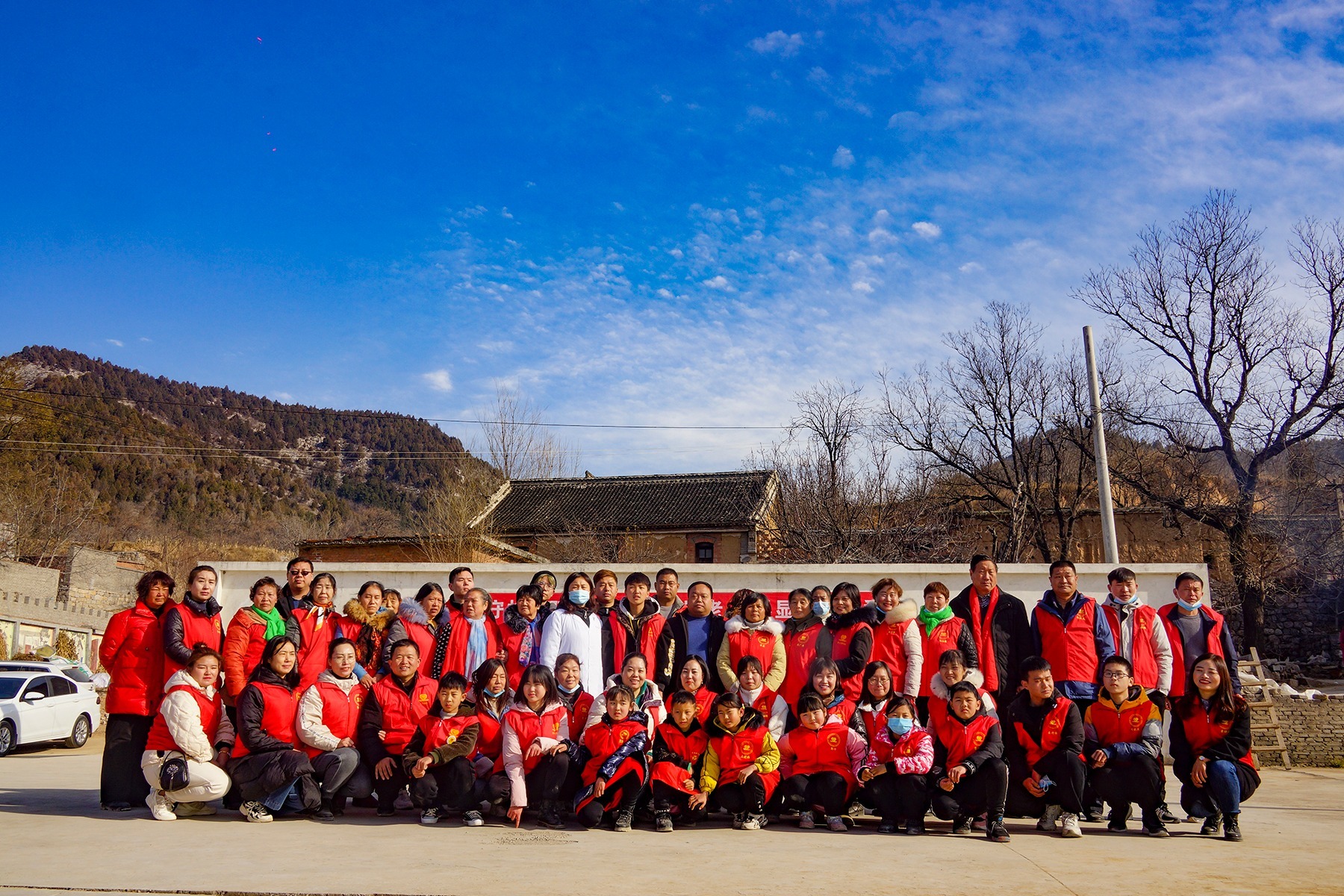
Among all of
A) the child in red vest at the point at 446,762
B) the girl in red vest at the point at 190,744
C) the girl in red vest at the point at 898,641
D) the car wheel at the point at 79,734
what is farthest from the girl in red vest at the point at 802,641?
the car wheel at the point at 79,734

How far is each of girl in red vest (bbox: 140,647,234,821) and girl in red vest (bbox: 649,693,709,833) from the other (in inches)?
114

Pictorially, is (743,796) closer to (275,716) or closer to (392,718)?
(392,718)

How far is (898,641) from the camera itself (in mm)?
6992

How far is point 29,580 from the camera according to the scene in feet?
94.4

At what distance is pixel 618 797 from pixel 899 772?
6.16 feet

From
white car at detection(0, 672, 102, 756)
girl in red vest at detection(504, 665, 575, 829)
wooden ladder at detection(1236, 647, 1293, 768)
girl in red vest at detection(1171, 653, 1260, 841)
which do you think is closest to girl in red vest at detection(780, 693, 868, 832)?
girl in red vest at detection(504, 665, 575, 829)

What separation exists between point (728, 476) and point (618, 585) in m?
23.3

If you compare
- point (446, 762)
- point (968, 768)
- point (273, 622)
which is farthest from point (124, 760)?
point (968, 768)

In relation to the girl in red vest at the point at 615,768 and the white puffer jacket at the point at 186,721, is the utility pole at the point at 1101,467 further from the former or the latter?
the white puffer jacket at the point at 186,721

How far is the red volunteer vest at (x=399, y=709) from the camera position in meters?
6.47

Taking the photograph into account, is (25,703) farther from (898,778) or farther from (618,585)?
(898,778)

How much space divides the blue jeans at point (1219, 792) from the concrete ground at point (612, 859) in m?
0.20

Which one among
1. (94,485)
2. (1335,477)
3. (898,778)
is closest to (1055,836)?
(898,778)

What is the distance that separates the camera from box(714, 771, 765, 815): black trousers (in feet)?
20.3
